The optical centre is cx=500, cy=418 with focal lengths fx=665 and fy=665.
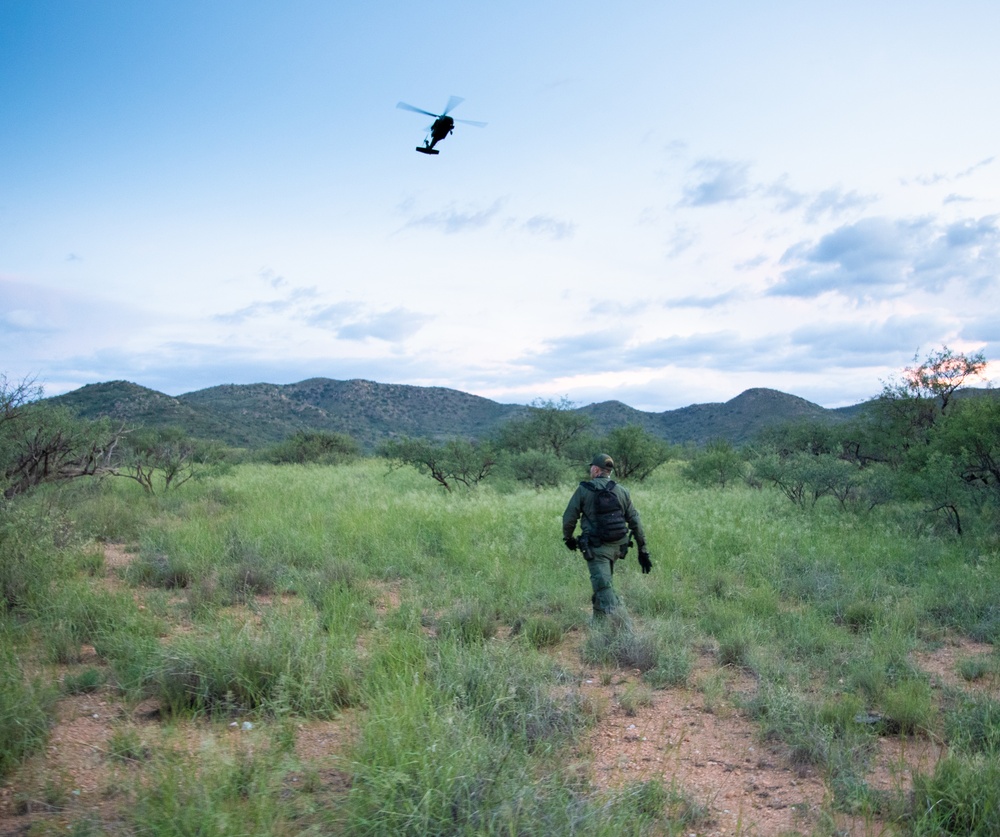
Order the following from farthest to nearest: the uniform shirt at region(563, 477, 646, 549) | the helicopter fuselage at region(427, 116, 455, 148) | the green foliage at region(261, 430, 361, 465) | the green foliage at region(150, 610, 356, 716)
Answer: the green foliage at region(261, 430, 361, 465) < the helicopter fuselage at region(427, 116, 455, 148) < the uniform shirt at region(563, 477, 646, 549) < the green foliage at region(150, 610, 356, 716)

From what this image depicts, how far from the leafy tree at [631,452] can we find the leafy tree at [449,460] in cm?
528

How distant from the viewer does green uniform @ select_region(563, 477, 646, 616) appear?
25.1ft

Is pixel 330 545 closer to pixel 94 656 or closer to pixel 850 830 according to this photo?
pixel 94 656

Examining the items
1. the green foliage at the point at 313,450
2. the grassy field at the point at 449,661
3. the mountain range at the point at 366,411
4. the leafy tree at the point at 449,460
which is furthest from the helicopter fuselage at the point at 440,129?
the mountain range at the point at 366,411

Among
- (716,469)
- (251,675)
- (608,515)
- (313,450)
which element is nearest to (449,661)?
(251,675)

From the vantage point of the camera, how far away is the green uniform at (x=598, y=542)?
7.65m

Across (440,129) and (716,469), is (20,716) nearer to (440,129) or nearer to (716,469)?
(440,129)

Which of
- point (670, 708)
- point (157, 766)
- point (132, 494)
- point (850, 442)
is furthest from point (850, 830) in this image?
point (850, 442)

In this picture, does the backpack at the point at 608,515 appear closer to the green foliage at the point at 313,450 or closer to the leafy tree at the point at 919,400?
the leafy tree at the point at 919,400

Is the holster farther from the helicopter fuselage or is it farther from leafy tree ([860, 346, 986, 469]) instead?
leafy tree ([860, 346, 986, 469])

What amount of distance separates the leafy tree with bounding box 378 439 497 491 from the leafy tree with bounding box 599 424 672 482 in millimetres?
5276

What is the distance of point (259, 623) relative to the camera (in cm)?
700

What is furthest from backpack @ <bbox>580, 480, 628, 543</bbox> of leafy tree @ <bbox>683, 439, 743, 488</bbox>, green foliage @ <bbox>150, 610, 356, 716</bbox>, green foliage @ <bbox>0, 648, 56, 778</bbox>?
leafy tree @ <bbox>683, 439, 743, 488</bbox>

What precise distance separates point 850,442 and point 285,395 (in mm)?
62574
